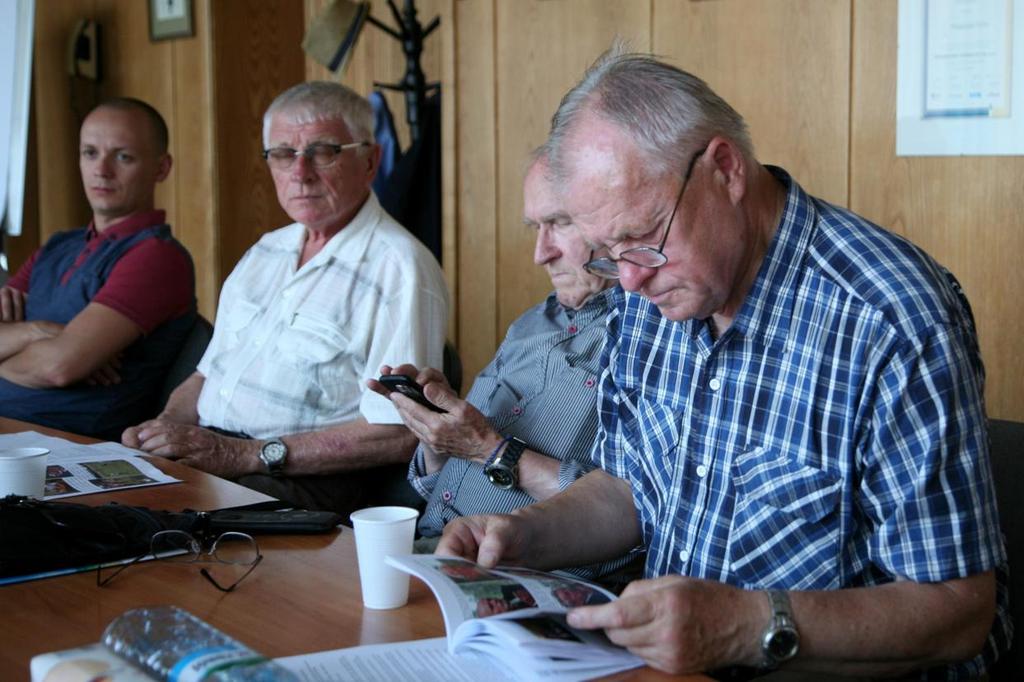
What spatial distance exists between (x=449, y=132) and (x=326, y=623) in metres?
2.42

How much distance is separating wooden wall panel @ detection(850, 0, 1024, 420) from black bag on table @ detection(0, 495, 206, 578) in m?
1.74

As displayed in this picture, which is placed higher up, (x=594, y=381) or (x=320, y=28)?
(x=320, y=28)

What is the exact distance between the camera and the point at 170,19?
4695mm

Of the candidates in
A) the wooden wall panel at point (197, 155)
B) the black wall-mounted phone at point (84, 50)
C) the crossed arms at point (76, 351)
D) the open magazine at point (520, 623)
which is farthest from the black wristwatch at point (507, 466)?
the black wall-mounted phone at point (84, 50)

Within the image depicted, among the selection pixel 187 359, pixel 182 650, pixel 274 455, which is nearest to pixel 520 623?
pixel 182 650

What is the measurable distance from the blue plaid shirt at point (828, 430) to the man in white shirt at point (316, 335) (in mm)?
998

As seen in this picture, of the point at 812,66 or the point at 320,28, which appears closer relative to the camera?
the point at 812,66

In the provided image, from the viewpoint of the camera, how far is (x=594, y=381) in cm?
203

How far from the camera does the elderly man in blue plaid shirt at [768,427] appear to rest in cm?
126

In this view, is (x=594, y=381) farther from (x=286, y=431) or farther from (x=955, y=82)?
(x=955, y=82)

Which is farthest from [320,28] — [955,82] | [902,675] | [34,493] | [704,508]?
[902,675]

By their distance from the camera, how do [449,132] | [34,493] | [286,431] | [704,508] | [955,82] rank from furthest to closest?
1. [449,132]
2. [286,431]
3. [955,82]
4. [34,493]
5. [704,508]

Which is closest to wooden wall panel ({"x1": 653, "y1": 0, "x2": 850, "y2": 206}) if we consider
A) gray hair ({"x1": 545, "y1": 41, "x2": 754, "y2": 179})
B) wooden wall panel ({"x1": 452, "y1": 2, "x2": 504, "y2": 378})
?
wooden wall panel ({"x1": 452, "y1": 2, "x2": 504, "y2": 378})

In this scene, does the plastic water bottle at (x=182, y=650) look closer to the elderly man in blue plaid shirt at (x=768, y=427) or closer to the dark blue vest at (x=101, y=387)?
the elderly man in blue plaid shirt at (x=768, y=427)
